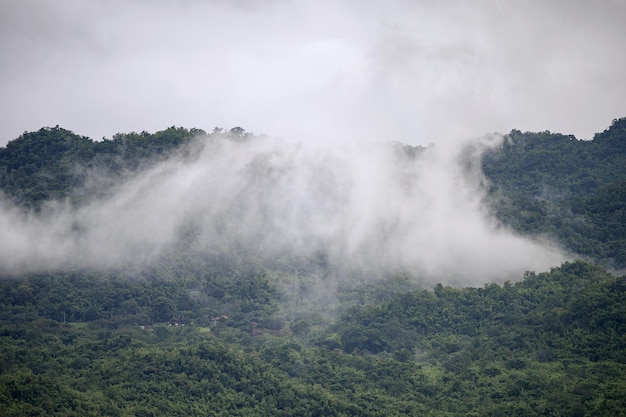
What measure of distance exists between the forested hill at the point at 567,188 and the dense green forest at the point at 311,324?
0.11m

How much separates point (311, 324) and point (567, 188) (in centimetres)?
1849

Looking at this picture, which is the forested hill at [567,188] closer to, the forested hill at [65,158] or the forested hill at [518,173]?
the forested hill at [518,173]

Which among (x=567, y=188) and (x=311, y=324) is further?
(x=567, y=188)

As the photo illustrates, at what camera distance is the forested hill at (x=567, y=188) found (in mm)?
51625

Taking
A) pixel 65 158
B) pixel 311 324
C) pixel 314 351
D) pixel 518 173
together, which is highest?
pixel 518 173

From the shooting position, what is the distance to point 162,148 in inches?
2376

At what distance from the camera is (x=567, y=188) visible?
2298 inches

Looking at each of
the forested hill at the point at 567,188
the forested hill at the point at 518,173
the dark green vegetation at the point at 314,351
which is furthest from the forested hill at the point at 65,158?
the forested hill at the point at 567,188

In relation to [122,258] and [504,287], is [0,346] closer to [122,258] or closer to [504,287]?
[122,258]

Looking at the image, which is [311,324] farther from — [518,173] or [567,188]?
[518,173]

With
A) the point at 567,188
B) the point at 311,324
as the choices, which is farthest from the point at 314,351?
the point at 567,188

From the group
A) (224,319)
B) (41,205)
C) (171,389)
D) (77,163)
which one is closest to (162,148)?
(77,163)

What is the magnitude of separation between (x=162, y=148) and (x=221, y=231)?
7.18m

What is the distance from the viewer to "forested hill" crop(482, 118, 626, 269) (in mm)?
51625
